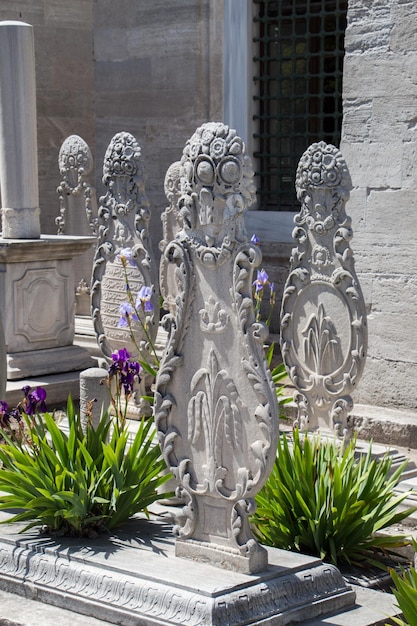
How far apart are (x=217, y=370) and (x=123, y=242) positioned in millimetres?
3220

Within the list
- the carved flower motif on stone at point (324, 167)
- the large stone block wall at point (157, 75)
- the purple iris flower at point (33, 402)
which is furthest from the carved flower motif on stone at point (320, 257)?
A: the large stone block wall at point (157, 75)

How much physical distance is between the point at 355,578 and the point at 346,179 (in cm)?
225

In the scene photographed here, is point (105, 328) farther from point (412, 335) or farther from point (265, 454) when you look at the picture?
point (265, 454)

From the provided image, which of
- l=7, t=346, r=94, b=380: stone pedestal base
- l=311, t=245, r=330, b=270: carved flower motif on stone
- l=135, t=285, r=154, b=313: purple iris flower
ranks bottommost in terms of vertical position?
l=7, t=346, r=94, b=380: stone pedestal base

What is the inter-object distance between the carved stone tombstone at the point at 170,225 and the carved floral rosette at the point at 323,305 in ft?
8.81

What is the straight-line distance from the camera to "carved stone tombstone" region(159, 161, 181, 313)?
9.73 meters

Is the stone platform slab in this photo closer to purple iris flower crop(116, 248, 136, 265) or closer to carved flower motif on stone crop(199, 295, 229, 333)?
carved flower motif on stone crop(199, 295, 229, 333)

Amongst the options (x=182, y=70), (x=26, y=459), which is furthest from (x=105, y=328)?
(x=182, y=70)

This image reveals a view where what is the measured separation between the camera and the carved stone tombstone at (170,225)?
9.73m

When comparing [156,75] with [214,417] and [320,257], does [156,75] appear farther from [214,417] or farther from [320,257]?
[214,417]

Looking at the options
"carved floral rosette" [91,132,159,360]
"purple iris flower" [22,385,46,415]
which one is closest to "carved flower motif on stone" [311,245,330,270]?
"carved floral rosette" [91,132,159,360]

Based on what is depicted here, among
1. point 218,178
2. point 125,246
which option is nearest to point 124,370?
point 218,178

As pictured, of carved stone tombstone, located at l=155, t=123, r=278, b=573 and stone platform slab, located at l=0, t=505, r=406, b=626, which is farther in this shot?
carved stone tombstone, located at l=155, t=123, r=278, b=573

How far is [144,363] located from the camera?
7531mm
